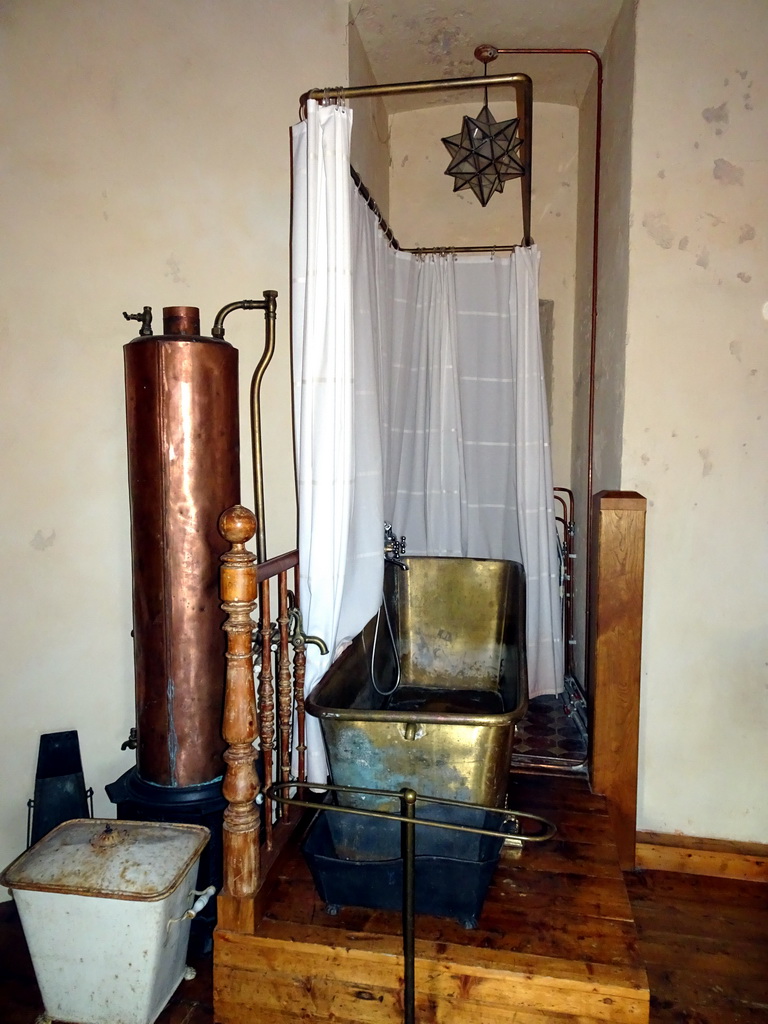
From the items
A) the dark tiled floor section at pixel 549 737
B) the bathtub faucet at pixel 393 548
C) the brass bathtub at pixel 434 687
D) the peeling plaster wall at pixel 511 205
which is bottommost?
the dark tiled floor section at pixel 549 737

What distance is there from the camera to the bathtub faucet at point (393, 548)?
2.58 meters

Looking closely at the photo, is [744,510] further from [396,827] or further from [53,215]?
[53,215]

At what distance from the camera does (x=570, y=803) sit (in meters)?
2.08

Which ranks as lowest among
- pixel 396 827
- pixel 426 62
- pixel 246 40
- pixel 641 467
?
pixel 396 827

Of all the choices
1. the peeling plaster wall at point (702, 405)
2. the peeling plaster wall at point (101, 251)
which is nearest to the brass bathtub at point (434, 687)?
the peeling plaster wall at point (702, 405)

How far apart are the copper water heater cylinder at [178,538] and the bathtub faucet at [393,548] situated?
2.88ft

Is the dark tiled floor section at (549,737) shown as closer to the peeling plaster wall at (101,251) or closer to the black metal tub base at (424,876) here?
the black metal tub base at (424,876)

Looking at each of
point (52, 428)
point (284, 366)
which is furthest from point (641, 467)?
point (52, 428)

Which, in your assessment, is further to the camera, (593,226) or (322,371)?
(593,226)

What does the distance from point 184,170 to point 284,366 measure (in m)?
0.73

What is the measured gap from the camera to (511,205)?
3.38 meters

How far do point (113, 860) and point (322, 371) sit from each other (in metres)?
1.32

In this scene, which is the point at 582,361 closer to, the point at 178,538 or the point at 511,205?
the point at 511,205

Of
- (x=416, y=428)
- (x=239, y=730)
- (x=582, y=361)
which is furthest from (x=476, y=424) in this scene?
(x=239, y=730)
